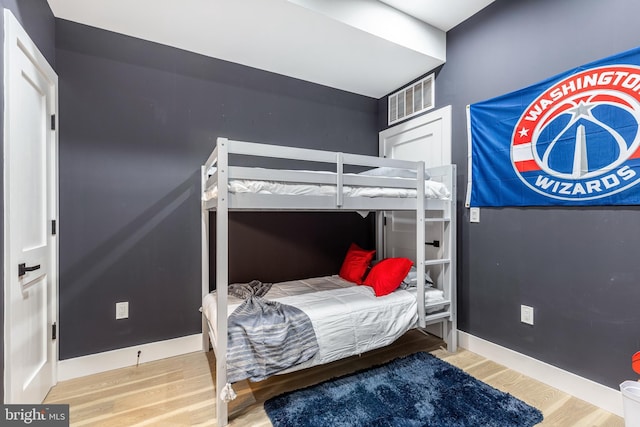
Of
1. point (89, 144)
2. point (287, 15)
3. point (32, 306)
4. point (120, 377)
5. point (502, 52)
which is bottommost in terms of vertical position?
point (120, 377)

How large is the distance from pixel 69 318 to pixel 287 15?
8.35ft

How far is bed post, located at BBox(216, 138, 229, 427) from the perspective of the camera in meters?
1.54

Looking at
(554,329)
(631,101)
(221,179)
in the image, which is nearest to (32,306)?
(221,179)

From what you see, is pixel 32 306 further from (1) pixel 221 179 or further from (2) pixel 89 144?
(1) pixel 221 179

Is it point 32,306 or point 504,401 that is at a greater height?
point 32,306

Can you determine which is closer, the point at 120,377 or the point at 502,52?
the point at 120,377

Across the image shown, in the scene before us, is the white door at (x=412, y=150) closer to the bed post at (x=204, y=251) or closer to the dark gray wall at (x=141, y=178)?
the dark gray wall at (x=141, y=178)

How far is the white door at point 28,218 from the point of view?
136 centimetres

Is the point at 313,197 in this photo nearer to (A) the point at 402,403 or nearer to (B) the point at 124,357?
(A) the point at 402,403

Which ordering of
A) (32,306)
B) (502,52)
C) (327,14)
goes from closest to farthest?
(32,306) → (327,14) → (502,52)

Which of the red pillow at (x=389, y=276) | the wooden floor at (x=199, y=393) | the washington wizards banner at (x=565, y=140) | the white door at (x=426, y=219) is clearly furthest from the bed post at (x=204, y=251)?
the washington wizards banner at (x=565, y=140)

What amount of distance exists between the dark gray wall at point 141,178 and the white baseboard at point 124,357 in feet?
0.15

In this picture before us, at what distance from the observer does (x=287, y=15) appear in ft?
6.54

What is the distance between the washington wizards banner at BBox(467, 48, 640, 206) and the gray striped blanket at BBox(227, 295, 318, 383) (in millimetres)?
1653
